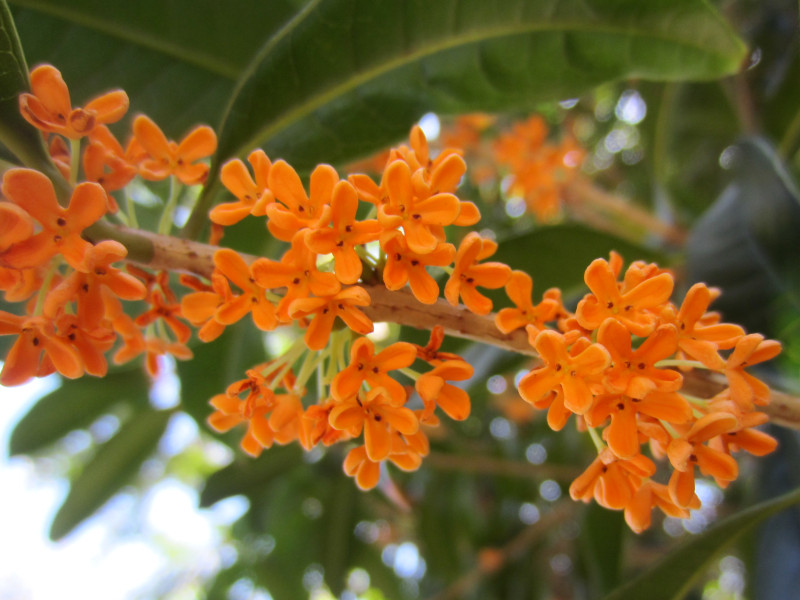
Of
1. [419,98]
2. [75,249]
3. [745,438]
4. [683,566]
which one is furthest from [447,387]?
[683,566]

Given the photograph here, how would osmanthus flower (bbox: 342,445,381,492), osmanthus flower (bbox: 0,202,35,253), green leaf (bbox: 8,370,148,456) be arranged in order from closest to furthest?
osmanthus flower (bbox: 0,202,35,253) → osmanthus flower (bbox: 342,445,381,492) → green leaf (bbox: 8,370,148,456)

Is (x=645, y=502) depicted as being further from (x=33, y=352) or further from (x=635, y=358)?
(x=33, y=352)

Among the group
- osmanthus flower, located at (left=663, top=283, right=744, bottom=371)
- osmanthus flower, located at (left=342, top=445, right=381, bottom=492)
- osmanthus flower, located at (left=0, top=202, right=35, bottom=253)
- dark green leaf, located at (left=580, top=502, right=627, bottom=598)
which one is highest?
osmanthus flower, located at (left=0, top=202, right=35, bottom=253)

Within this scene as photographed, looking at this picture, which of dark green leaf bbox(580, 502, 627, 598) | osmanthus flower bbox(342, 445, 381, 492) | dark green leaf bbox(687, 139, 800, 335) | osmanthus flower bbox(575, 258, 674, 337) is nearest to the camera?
osmanthus flower bbox(575, 258, 674, 337)

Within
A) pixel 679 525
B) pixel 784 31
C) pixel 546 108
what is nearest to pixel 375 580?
pixel 679 525

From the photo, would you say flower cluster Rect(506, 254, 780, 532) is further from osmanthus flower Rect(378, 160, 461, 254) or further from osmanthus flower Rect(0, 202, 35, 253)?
osmanthus flower Rect(0, 202, 35, 253)

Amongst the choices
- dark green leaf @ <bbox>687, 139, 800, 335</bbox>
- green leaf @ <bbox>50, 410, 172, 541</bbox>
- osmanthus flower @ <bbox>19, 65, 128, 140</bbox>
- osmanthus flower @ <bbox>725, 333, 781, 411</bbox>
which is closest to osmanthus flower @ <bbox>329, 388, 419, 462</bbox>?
osmanthus flower @ <bbox>725, 333, 781, 411</bbox>

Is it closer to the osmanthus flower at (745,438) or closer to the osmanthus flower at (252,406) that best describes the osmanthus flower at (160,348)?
the osmanthus flower at (252,406)

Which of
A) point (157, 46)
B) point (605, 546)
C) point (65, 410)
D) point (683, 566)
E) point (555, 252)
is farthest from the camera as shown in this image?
point (65, 410)
